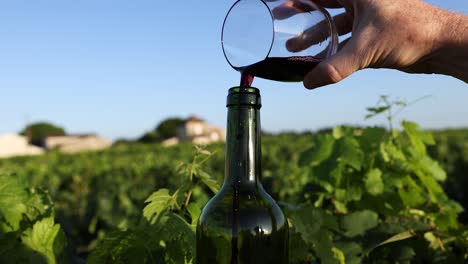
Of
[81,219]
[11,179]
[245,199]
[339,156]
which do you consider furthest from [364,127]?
[81,219]

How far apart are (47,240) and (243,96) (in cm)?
80

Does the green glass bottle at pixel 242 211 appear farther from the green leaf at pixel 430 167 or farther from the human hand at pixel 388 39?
the green leaf at pixel 430 167

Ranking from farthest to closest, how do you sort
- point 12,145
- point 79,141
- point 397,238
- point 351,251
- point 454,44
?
point 79,141
point 12,145
point 397,238
point 351,251
point 454,44

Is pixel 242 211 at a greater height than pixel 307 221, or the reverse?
pixel 242 211

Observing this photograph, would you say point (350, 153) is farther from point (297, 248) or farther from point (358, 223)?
point (297, 248)

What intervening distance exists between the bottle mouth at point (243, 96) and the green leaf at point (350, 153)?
122cm

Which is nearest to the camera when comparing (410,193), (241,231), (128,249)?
(241,231)

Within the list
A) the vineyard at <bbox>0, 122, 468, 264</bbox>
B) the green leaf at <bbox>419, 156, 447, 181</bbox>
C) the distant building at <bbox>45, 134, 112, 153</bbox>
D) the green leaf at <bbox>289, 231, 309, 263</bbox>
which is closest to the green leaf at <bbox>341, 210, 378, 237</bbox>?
the vineyard at <bbox>0, 122, 468, 264</bbox>

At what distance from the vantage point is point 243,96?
1393mm

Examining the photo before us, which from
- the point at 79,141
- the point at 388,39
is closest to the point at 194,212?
the point at 388,39

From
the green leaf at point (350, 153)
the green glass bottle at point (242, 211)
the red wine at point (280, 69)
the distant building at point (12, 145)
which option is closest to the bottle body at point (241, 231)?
the green glass bottle at point (242, 211)

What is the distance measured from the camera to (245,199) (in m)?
1.42

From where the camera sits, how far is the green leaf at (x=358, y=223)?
213 cm

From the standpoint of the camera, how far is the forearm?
1.79 metres
